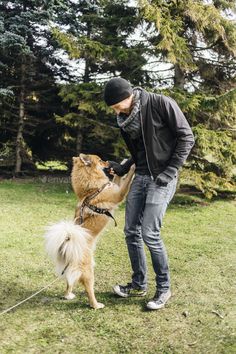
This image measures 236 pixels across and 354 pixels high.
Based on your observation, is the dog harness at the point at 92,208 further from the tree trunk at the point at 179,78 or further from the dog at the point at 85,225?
the tree trunk at the point at 179,78

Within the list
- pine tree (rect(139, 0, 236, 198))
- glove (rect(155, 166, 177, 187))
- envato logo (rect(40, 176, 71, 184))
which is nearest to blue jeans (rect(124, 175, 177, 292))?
glove (rect(155, 166, 177, 187))

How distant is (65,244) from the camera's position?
3.42m

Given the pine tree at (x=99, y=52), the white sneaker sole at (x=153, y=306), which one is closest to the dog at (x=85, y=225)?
the white sneaker sole at (x=153, y=306)

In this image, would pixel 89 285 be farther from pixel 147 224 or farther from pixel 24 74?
pixel 24 74

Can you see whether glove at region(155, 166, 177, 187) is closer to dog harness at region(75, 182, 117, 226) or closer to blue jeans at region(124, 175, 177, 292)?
blue jeans at region(124, 175, 177, 292)

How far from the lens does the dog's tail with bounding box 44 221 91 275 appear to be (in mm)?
3408

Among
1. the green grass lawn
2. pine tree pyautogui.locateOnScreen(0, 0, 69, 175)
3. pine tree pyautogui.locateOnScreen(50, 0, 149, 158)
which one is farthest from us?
pine tree pyautogui.locateOnScreen(0, 0, 69, 175)

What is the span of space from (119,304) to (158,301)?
0.39 m

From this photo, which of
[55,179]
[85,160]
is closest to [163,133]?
[85,160]

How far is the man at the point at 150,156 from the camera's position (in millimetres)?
3180

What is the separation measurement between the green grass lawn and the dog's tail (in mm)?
501

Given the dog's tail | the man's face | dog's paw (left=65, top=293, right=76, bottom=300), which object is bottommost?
dog's paw (left=65, top=293, right=76, bottom=300)

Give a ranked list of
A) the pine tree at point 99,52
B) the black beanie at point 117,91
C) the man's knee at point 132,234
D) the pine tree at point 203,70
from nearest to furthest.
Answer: the black beanie at point 117,91, the man's knee at point 132,234, the pine tree at point 203,70, the pine tree at point 99,52

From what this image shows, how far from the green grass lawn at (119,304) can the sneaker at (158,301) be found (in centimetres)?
6
